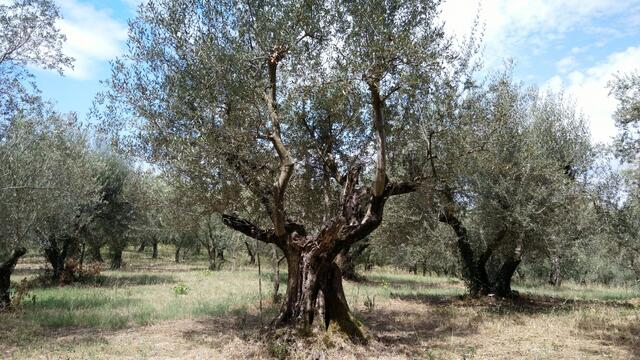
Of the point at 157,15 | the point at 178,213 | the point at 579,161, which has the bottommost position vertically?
the point at 178,213

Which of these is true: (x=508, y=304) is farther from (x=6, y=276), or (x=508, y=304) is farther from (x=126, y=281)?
(x=126, y=281)

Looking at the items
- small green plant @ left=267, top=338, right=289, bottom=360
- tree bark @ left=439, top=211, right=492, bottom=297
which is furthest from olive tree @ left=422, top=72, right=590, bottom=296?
small green plant @ left=267, top=338, right=289, bottom=360

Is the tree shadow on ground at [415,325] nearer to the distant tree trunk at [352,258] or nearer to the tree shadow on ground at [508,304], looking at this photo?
the tree shadow on ground at [508,304]

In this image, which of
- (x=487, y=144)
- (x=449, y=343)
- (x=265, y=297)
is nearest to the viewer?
(x=449, y=343)

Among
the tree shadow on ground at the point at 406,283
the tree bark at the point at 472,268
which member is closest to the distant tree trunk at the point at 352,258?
the tree shadow on ground at the point at 406,283

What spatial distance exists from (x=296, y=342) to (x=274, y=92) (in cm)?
532

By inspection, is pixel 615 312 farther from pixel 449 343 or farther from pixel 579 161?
pixel 449 343

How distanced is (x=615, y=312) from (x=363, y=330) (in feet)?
33.0

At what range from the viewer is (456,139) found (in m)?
12.1

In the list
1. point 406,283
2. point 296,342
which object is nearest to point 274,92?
point 296,342

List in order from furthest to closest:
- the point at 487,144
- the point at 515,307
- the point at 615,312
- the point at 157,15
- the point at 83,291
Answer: the point at 83,291 < the point at 515,307 < the point at 615,312 < the point at 487,144 < the point at 157,15

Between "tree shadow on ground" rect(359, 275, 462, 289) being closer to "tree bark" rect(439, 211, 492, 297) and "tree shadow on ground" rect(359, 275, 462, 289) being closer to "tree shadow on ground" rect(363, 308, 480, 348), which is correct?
"tree bark" rect(439, 211, 492, 297)

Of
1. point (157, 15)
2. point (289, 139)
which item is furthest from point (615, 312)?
point (157, 15)

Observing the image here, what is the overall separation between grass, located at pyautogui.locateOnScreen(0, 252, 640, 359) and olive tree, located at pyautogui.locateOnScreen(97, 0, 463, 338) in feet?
6.11
